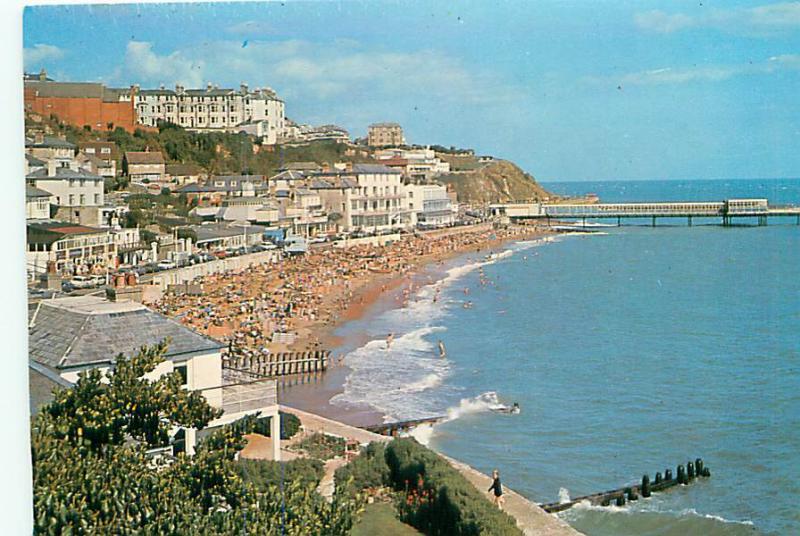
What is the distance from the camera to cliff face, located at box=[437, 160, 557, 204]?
7728mm

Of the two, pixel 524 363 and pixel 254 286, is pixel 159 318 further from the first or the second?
pixel 524 363

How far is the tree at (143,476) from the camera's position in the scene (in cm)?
329

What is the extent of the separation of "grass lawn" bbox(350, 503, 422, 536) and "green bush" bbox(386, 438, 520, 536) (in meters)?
0.06

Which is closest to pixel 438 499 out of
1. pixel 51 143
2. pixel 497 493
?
pixel 497 493

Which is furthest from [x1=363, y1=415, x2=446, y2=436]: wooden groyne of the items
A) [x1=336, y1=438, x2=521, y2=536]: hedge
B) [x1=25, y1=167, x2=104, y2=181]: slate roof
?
[x1=25, y1=167, x2=104, y2=181]: slate roof

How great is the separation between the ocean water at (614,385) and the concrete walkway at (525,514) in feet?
2.29

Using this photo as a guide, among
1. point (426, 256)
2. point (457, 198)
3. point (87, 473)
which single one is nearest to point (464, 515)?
point (87, 473)

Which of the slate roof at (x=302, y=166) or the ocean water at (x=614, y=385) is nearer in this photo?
the slate roof at (x=302, y=166)

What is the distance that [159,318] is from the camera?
4488mm

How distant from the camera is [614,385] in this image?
23.8 ft

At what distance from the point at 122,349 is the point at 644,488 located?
153 inches

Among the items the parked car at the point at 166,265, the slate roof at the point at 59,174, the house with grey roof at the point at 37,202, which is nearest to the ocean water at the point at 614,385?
the parked car at the point at 166,265

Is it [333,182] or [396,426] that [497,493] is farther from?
[333,182]

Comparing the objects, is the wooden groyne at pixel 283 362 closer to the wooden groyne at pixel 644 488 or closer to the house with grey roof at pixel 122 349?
Result: the house with grey roof at pixel 122 349
